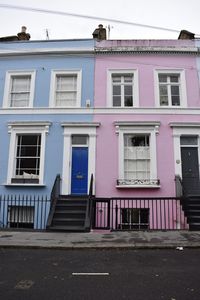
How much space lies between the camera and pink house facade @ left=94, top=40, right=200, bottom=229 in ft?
44.7

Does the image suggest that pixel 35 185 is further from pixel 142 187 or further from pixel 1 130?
pixel 142 187

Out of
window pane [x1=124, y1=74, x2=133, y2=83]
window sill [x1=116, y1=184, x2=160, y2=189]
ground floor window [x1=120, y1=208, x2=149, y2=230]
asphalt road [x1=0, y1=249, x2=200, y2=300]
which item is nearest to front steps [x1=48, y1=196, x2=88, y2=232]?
window sill [x1=116, y1=184, x2=160, y2=189]

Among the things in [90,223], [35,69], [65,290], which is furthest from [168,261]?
[35,69]

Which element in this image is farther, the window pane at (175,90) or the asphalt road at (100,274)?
the window pane at (175,90)

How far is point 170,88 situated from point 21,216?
966cm

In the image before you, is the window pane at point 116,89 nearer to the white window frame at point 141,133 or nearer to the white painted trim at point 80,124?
the white window frame at point 141,133

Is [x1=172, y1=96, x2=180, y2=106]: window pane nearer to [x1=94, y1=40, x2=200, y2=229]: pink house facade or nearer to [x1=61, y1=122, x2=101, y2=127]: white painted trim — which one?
[x1=94, y1=40, x2=200, y2=229]: pink house facade

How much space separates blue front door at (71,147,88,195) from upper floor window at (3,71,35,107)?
11.7 feet

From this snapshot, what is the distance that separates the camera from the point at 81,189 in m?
14.1

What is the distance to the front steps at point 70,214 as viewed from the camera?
37.6 feet

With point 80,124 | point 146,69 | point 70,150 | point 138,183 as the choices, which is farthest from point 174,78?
point 70,150

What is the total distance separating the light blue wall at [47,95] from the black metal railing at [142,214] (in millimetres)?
2840

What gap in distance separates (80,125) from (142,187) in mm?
4162

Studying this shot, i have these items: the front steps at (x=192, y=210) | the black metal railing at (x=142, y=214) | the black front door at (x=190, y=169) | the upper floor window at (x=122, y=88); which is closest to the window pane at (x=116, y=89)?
the upper floor window at (x=122, y=88)
